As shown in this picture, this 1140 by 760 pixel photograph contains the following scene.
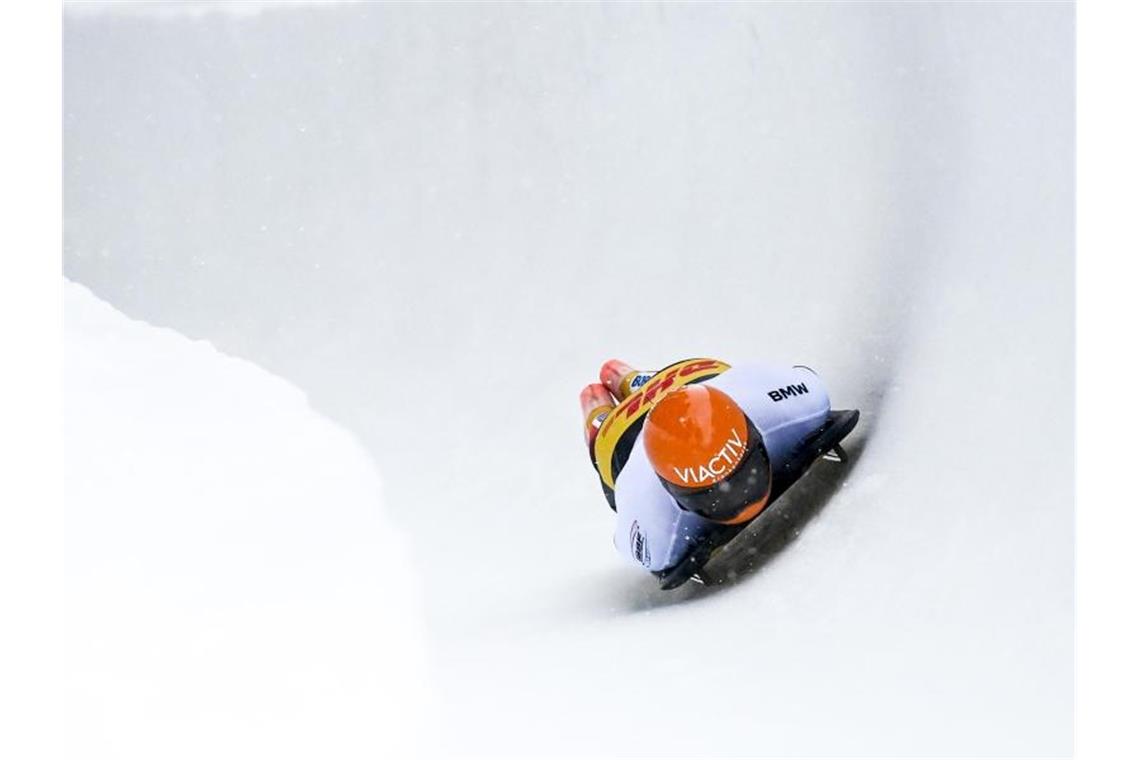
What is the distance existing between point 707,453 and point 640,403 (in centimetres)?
68

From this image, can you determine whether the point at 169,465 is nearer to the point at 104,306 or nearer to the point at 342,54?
the point at 104,306

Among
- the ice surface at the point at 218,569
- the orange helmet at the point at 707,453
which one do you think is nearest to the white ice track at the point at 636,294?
the ice surface at the point at 218,569

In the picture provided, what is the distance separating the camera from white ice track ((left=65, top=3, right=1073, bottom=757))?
3988 mm

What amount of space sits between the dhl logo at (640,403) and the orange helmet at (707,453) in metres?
0.45

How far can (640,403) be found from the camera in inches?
173

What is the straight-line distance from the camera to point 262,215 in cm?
666

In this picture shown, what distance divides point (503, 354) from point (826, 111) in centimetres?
186

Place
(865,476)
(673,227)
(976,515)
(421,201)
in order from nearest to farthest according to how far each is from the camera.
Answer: (976,515) → (865,476) → (673,227) → (421,201)

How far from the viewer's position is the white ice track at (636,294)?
399cm

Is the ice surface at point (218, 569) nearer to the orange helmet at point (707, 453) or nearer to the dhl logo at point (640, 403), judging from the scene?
the dhl logo at point (640, 403)

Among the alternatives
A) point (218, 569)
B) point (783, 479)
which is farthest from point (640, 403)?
point (218, 569)

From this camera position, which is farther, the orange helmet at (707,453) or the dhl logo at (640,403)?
the dhl logo at (640,403)

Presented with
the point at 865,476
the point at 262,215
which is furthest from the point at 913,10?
the point at 262,215

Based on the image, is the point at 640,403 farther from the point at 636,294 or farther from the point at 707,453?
the point at 636,294
